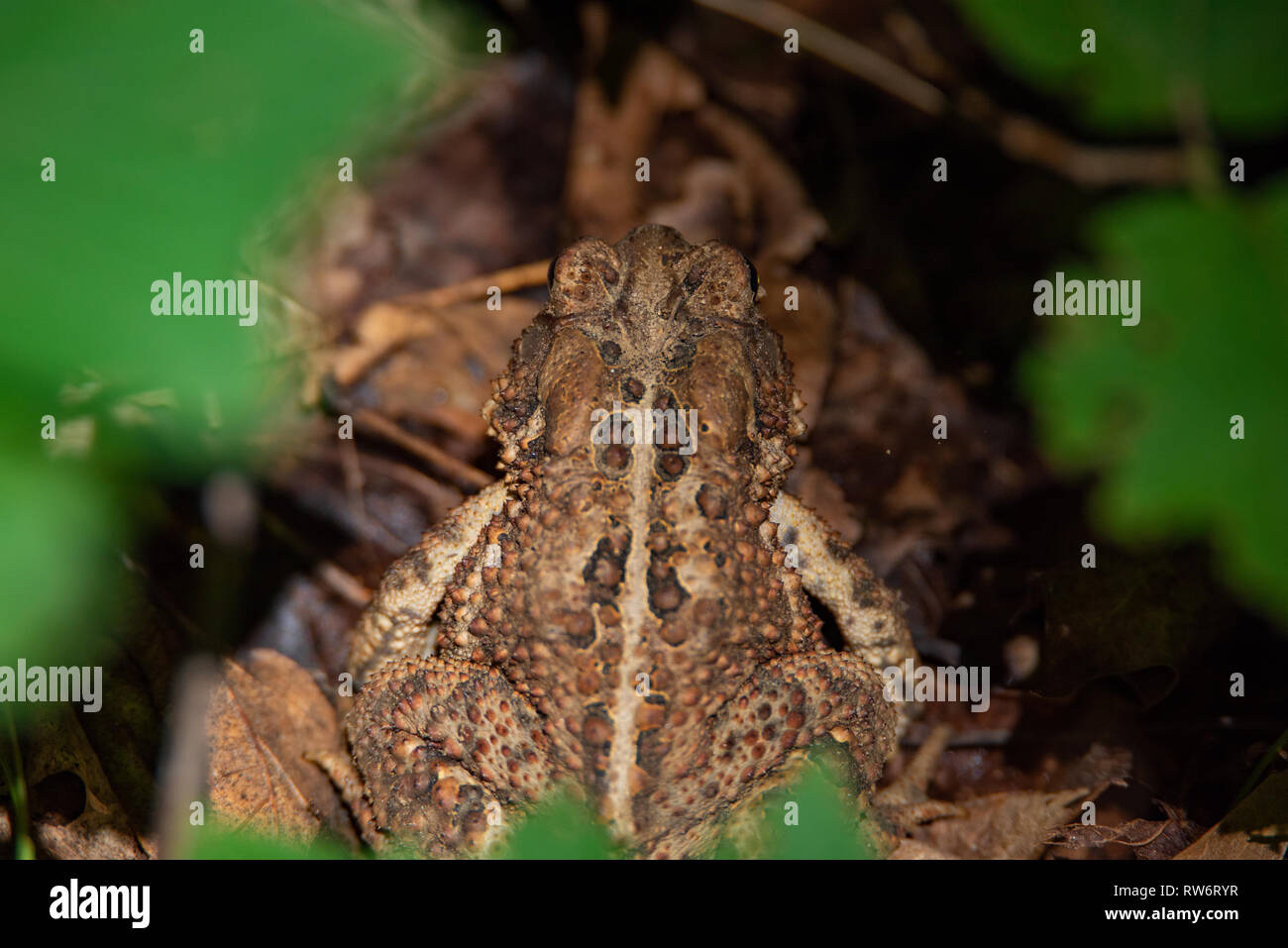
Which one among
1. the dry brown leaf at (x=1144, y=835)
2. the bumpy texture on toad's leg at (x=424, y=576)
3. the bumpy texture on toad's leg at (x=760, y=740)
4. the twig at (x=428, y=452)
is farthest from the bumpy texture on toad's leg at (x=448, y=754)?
the dry brown leaf at (x=1144, y=835)

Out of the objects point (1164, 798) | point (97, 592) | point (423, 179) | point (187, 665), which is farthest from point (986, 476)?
point (97, 592)

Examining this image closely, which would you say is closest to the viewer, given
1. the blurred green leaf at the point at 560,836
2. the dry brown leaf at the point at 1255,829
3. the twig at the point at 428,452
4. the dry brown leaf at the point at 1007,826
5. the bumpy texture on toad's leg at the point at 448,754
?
the blurred green leaf at the point at 560,836

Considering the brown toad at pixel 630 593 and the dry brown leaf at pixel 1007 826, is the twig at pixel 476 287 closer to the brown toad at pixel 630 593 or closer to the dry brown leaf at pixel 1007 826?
the brown toad at pixel 630 593

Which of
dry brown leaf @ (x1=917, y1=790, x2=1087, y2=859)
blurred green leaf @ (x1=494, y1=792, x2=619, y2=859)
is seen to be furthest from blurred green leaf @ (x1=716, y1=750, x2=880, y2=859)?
dry brown leaf @ (x1=917, y1=790, x2=1087, y2=859)

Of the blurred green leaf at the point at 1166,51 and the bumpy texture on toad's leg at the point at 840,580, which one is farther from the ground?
the blurred green leaf at the point at 1166,51

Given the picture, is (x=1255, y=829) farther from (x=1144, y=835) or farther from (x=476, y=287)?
(x=476, y=287)

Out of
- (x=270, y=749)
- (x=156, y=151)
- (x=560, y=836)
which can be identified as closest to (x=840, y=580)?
(x=560, y=836)

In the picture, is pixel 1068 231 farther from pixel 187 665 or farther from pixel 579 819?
pixel 187 665

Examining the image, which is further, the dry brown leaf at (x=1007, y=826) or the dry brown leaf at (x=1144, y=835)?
the dry brown leaf at (x=1007, y=826)
